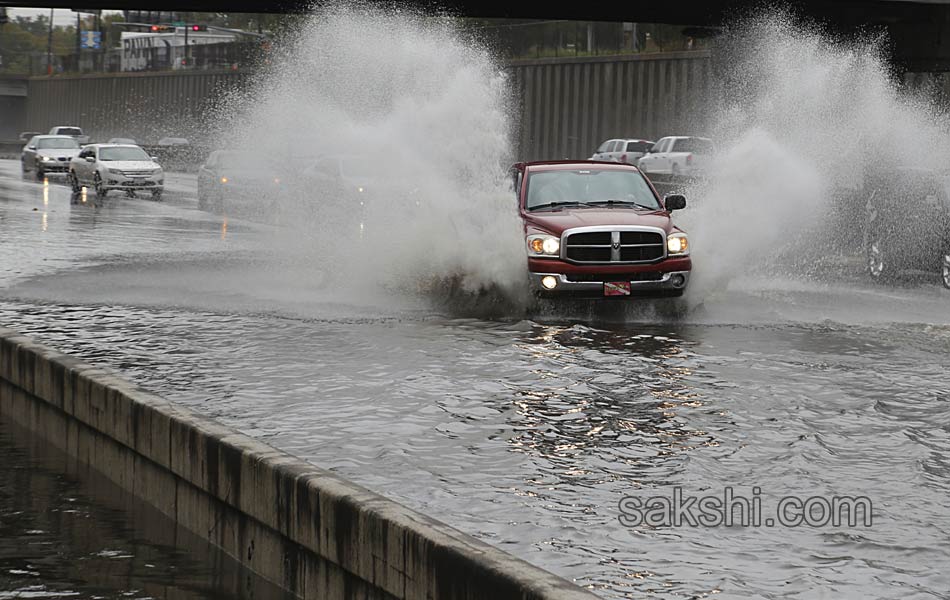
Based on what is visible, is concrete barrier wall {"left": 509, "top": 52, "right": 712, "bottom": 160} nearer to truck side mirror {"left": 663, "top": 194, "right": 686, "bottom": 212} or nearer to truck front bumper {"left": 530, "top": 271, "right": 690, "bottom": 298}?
truck side mirror {"left": 663, "top": 194, "right": 686, "bottom": 212}

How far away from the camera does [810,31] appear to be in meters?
33.8

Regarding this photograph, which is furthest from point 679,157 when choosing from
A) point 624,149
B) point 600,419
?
point 600,419

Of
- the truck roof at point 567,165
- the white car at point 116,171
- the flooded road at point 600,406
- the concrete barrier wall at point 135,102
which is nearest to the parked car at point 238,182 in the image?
the white car at point 116,171

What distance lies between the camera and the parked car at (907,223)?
21.0 metres

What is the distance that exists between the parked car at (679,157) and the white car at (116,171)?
46.9 feet

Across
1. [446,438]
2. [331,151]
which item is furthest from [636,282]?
[331,151]

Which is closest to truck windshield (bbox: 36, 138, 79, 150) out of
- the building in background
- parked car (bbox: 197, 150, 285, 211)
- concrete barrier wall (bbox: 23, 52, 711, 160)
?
concrete barrier wall (bbox: 23, 52, 711, 160)

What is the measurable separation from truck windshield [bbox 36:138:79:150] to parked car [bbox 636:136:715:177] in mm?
22681

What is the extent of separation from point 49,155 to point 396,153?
130ft

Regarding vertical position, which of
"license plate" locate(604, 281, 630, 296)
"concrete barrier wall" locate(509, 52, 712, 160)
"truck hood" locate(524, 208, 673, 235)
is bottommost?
"license plate" locate(604, 281, 630, 296)

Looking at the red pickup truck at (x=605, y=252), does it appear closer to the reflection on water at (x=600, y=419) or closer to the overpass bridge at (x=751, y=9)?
the reflection on water at (x=600, y=419)

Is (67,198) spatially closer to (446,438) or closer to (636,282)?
(636,282)

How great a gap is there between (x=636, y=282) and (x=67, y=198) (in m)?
29.9

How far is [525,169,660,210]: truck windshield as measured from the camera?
1653cm
